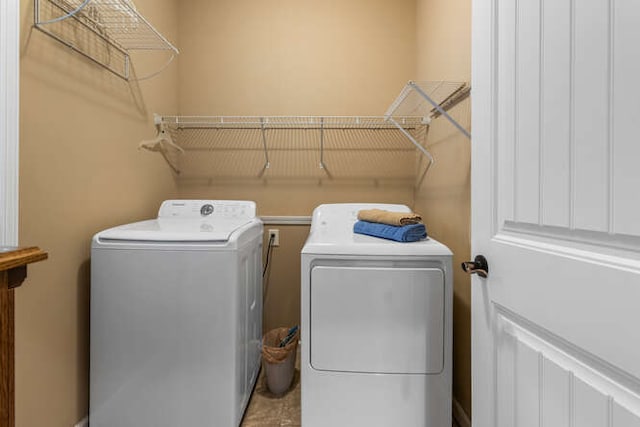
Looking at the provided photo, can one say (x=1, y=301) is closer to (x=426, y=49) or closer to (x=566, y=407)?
(x=566, y=407)

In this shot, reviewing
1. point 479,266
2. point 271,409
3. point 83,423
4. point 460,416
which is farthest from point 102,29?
point 460,416

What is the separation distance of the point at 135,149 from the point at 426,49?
1.87m

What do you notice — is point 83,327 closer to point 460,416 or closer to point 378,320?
point 378,320

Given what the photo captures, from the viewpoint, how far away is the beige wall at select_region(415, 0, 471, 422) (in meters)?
1.51

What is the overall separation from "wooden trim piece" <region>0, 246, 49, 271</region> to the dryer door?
2.96 feet

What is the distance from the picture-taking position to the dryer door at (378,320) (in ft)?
4.33

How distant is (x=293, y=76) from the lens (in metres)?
2.30

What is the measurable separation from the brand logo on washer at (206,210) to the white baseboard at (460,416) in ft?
5.59

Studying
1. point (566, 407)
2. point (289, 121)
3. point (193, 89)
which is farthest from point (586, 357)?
point (193, 89)

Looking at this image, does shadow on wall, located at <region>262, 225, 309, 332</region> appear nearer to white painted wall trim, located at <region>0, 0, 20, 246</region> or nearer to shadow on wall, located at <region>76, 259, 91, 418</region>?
shadow on wall, located at <region>76, 259, 91, 418</region>

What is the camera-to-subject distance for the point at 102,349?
4.59 ft

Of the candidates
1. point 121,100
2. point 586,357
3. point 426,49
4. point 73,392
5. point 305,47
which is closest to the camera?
point 586,357

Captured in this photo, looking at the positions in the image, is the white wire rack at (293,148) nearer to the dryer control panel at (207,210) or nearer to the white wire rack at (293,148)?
the white wire rack at (293,148)

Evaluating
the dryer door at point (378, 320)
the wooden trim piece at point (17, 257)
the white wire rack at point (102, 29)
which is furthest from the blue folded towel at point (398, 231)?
the white wire rack at point (102, 29)
